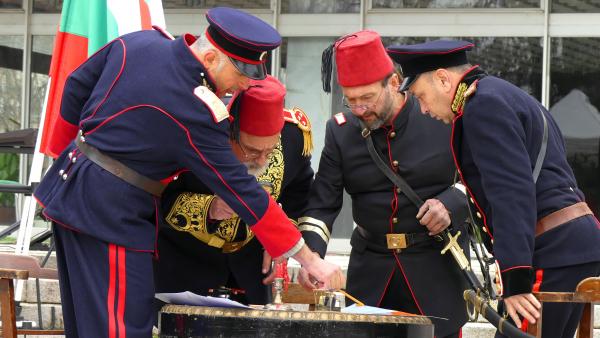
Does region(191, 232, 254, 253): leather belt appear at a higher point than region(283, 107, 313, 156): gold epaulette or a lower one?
lower

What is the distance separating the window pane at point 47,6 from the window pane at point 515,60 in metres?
4.22

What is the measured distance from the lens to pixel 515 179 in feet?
12.3

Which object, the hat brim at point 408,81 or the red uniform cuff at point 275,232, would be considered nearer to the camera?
the red uniform cuff at point 275,232

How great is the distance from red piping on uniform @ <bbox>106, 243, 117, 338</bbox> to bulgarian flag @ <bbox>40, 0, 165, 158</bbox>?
2780mm

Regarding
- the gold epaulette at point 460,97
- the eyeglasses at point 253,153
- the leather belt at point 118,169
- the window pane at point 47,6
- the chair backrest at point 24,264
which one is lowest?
the chair backrest at point 24,264

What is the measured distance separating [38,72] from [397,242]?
25.0 ft

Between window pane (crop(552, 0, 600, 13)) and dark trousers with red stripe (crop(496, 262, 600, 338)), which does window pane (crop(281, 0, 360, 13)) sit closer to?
window pane (crop(552, 0, 600, 13))

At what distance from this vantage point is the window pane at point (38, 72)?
37.4 feet

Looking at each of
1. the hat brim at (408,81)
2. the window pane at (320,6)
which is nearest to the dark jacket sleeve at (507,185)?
the hat brim at (408,81)

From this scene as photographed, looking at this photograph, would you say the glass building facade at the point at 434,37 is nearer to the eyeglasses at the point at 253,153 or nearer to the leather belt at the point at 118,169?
the eyeglasses at the point at 253,153

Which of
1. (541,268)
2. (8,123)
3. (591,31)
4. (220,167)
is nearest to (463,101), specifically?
(541,268)

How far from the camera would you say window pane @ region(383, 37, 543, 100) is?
34.1ft

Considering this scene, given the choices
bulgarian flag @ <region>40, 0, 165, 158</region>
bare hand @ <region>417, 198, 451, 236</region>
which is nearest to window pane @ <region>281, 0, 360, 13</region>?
bulgarian flag @ <region>40, 0, 165, 158</region>

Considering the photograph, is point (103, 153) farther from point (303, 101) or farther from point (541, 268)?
point (303, 101)
